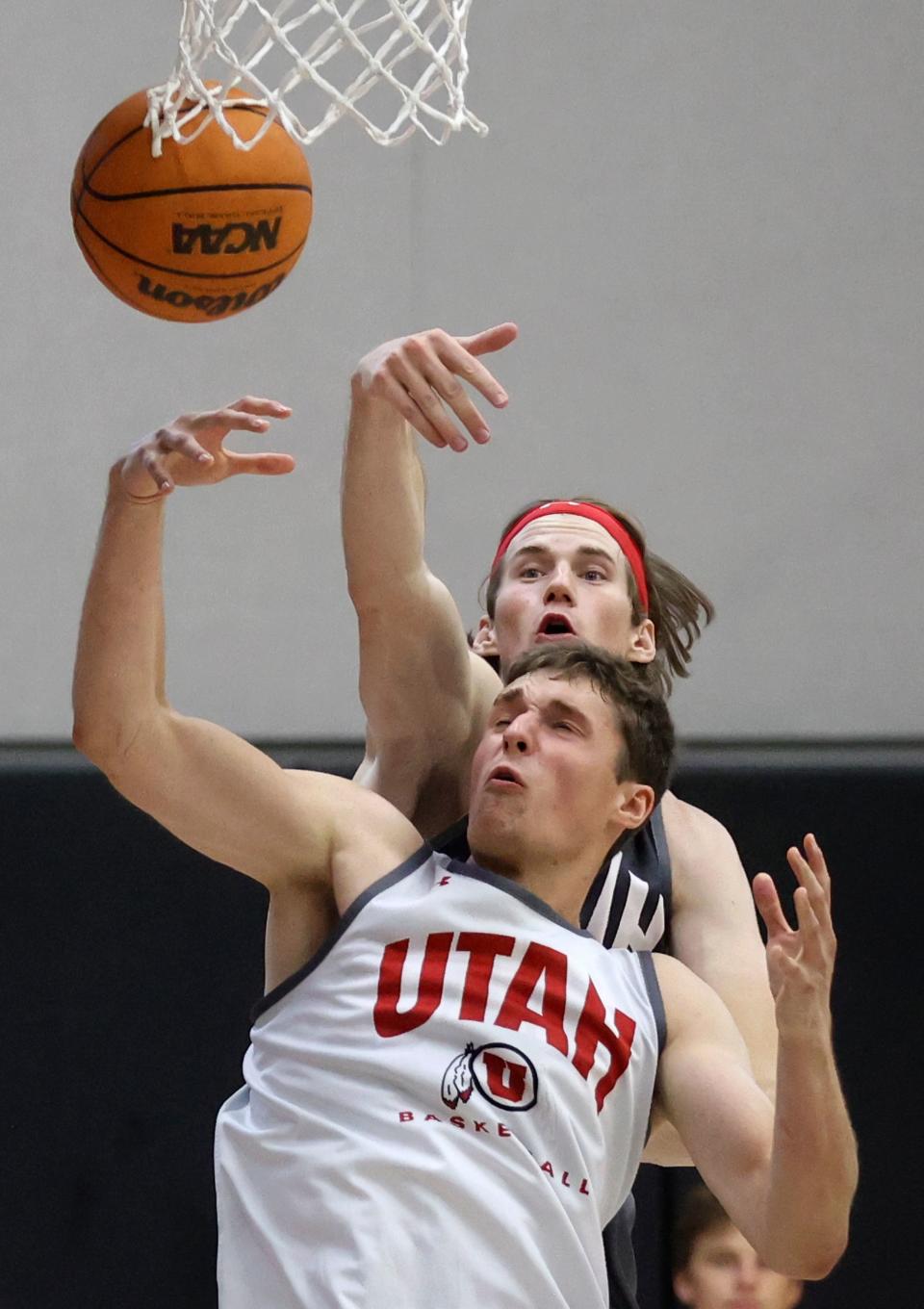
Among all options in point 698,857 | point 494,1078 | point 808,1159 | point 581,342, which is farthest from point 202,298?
point 581,342

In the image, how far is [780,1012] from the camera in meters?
1.94

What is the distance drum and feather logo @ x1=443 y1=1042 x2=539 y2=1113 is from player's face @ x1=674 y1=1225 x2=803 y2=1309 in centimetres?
179

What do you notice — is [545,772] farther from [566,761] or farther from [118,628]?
[118,628]

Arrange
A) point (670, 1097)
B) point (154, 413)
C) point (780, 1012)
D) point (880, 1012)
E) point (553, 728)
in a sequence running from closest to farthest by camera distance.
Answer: point (780, 1012)
point (670, 1097)
point (553, 728)
point (880, 1012)
point (154, 413)


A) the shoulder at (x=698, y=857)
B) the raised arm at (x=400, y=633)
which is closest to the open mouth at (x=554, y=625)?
the raised arm at (x=400, y=633)

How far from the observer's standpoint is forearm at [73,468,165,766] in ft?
6.66

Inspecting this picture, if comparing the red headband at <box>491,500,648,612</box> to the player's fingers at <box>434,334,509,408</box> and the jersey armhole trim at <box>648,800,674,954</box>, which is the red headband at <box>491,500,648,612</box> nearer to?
the jersey armhole trim at <box>648,800,674,954</box>

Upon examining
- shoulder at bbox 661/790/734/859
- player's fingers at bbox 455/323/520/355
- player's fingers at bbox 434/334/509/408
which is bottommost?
shoulder at bbox 661/790/734/859

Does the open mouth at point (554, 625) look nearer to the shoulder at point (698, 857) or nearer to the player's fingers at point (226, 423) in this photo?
the shoulder at point (698, 857)

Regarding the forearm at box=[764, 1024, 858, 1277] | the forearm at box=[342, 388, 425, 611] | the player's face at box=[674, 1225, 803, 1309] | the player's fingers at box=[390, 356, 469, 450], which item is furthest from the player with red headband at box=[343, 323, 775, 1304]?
the player's face at box=[674, 1225, 803, 1309]

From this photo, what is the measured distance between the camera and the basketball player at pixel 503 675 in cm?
257

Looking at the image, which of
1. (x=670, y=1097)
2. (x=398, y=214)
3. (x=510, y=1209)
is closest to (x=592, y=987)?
(x=670, y=1097)

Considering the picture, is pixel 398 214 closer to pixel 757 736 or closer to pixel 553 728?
pixel 757 736

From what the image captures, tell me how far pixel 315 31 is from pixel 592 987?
9.07ft
